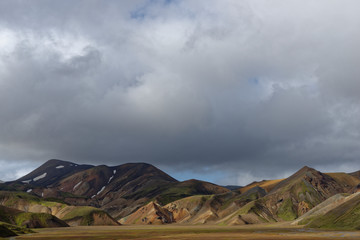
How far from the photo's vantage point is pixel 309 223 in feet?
641

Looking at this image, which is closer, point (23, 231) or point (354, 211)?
point (23, 231)

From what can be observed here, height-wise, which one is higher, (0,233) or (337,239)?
(0,233)

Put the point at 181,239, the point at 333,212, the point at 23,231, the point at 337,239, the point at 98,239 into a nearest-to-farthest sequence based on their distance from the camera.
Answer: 1. the point at 337,239
2. the point at 181,239
3. the point at 98,239
4. the point at 23,231
5. the point at 333,212

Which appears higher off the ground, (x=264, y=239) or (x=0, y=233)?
(x=0, y=233)

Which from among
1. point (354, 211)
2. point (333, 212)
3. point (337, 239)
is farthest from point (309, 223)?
point (337, 239)

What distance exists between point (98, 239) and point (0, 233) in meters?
30.0

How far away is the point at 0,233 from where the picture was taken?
114875 millimetres

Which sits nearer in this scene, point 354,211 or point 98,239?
point 98,239

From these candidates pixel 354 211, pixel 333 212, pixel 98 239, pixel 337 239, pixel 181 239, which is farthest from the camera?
pixel 333 212

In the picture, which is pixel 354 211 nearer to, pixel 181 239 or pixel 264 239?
pixel 264 239

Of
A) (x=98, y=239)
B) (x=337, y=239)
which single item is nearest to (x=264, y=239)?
(x=337, y=239)

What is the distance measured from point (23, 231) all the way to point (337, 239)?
117 m

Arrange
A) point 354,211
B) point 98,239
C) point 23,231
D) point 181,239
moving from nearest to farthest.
→ point 181,239, point 98,239, point 23,231, point 354,211

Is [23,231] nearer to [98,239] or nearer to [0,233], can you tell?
[0,233]
